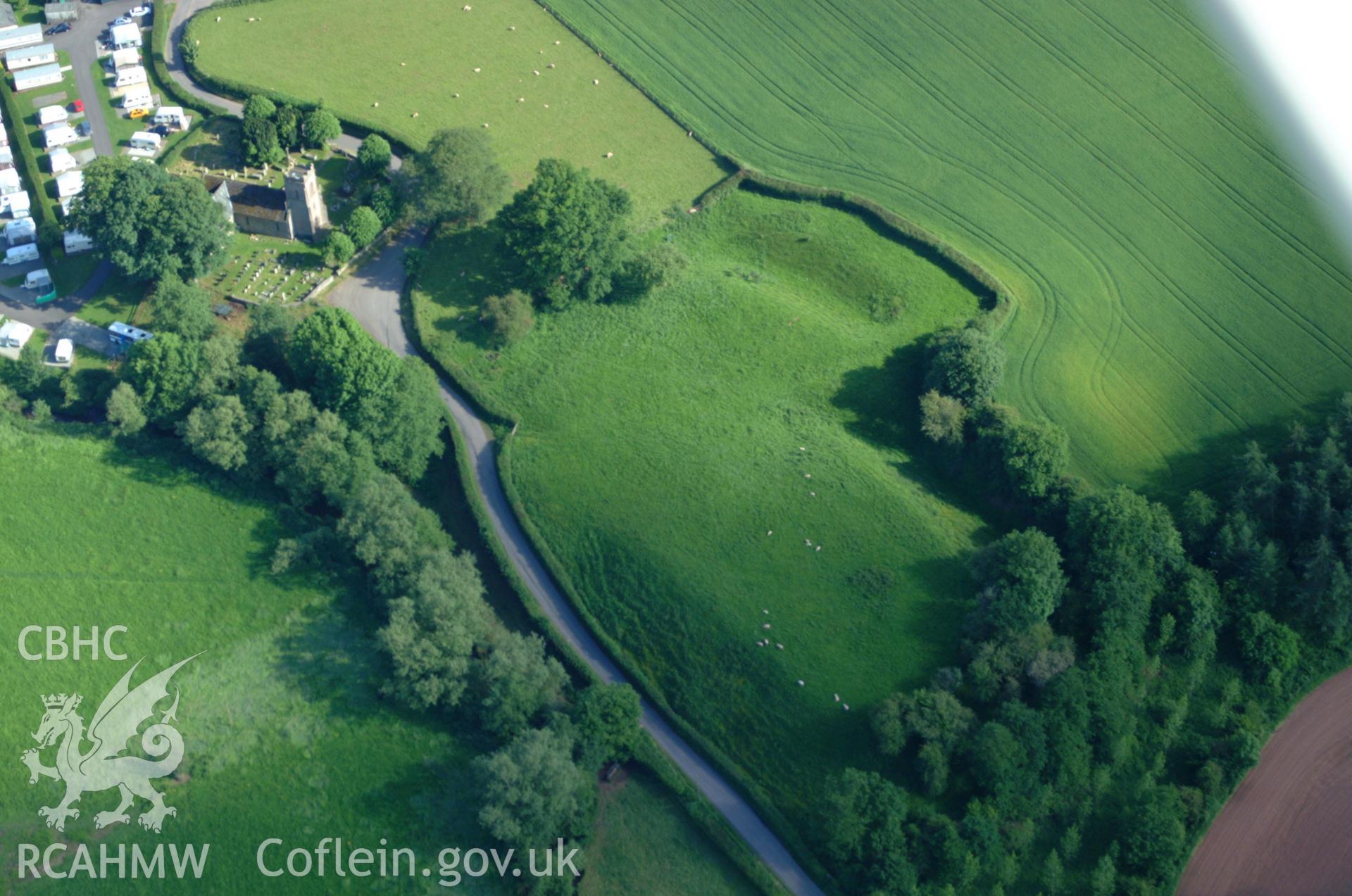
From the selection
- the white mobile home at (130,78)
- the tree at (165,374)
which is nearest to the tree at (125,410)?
the tree at (165,374)

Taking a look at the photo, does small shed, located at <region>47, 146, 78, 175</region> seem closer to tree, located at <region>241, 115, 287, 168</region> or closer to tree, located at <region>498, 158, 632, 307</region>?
tree, located at <region>241, 115, 287, 168</region>

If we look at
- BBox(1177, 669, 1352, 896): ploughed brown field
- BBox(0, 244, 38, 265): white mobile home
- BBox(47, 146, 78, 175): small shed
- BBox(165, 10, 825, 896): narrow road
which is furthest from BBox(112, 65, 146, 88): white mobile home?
BBox(1177, 669, 1352, 896): ploughed brown field

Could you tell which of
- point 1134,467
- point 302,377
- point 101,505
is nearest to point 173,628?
point 101,505

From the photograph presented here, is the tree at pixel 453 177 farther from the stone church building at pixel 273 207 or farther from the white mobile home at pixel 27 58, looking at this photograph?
the white mobile home at pixel 27 58

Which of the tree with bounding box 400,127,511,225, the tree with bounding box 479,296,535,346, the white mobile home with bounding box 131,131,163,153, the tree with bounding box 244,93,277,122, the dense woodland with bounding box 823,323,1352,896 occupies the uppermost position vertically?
the dense woodland with bounding box 823,323,1352,896

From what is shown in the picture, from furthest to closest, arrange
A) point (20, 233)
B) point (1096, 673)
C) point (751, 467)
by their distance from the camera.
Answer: point (20, 233), point (751, 467), point (1096, 673)

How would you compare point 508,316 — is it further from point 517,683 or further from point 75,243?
point 75,243

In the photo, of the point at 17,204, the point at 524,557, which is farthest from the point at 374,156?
the point at 524,557
